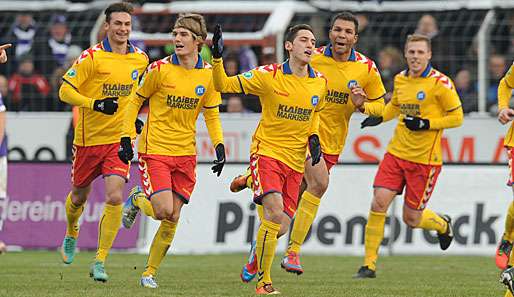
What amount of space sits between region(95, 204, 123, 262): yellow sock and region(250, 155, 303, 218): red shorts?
176 cm

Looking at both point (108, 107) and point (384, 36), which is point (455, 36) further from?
point (108, 107)

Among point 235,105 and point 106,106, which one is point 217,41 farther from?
point 235,105

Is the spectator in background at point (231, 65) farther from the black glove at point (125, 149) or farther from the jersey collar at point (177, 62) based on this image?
the black glove at point (125, 149)

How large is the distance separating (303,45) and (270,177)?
47.9 inches

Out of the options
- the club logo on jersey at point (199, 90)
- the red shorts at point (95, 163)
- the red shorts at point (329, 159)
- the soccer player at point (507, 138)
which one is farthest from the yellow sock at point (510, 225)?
the red shorts at point (95, 163)

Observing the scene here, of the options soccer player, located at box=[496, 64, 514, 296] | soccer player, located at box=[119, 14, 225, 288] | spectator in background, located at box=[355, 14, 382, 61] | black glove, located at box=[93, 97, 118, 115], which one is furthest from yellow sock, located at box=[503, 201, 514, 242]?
spectator in background, located at box=[355, 14, 382, 61]

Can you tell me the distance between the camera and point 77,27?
2158 centimetres

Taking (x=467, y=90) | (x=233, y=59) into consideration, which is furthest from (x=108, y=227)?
(x=467, y=90)

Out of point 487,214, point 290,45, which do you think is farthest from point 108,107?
point 487,214

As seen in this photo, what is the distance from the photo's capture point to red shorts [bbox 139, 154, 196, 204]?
40.8ft

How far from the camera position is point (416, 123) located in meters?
13.9

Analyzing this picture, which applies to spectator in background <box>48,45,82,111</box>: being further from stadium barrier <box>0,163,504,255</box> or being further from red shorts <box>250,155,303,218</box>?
red shorts <box>250,155,303,218</box>

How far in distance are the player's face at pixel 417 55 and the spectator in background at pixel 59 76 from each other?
28.0 ft

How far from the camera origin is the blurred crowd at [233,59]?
20.5 metres
